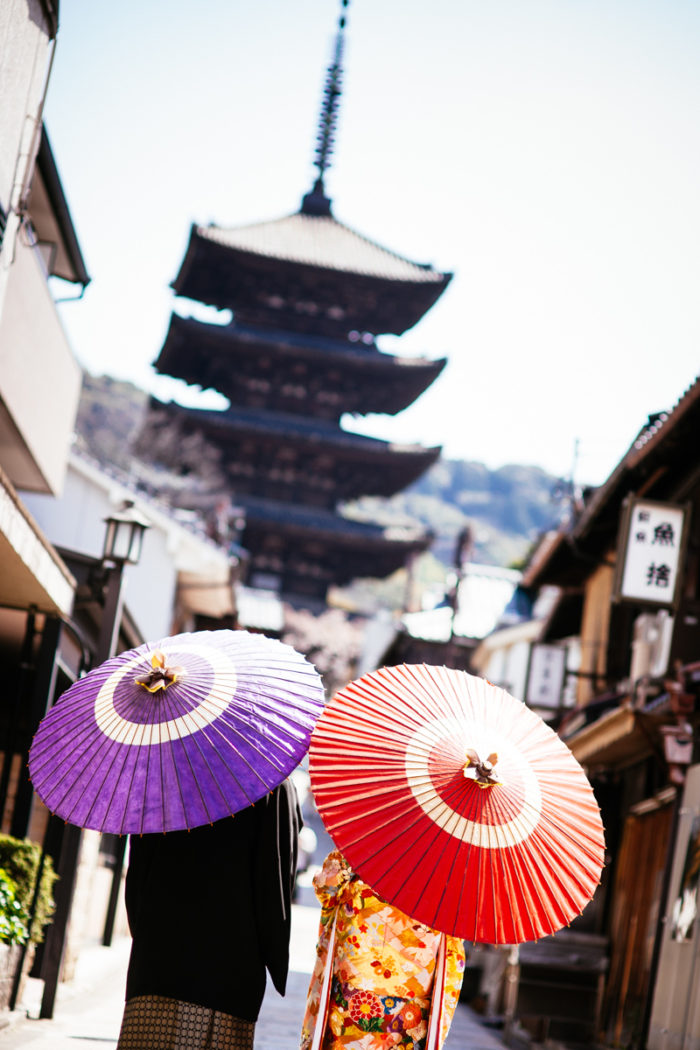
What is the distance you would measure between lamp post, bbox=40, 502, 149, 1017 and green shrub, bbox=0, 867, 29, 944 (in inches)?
57.7

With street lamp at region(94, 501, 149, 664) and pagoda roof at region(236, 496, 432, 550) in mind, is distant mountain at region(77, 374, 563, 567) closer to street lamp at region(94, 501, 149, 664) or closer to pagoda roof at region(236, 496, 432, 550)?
pagoda roof at region(236, 496, 432, 550)

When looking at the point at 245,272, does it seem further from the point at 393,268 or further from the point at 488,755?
the point at 488,755

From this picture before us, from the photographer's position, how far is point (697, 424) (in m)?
11.7

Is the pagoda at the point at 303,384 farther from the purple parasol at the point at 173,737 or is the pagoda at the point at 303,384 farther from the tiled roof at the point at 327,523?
the purple parasol at the point at 173,737

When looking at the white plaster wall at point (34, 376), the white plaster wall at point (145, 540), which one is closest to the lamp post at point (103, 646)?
the white plaster wall at point (34, 376)

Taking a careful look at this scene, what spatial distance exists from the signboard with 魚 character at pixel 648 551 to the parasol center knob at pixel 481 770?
27.2 feet

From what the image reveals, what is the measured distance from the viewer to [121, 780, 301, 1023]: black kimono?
13.8ft

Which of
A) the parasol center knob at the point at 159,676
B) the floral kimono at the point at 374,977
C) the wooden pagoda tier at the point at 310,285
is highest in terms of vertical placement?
the wooden pagoda tier at the point at 310,285

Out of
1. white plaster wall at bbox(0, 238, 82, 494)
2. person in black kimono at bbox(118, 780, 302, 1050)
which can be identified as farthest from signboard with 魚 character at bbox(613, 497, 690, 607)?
person in black kimono at bbox(118, 780, 302, 1050)

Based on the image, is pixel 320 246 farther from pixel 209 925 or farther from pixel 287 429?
pixel 209 925

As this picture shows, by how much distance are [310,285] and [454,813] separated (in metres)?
37.9

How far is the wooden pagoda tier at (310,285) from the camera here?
130 feet

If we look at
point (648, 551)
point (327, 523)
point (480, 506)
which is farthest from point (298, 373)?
point (480, 506)

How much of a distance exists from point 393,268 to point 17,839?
111 feet
